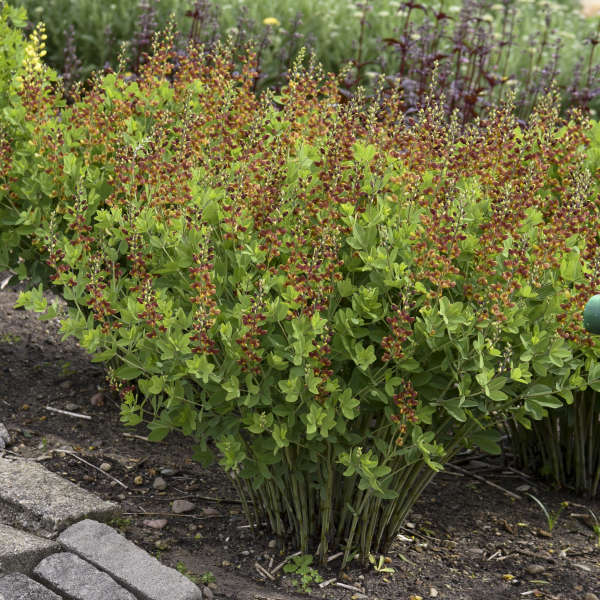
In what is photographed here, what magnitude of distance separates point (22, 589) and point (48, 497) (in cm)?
45

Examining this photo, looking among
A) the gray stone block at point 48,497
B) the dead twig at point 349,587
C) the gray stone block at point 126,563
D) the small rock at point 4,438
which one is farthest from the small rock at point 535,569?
the small rock at point 4,438

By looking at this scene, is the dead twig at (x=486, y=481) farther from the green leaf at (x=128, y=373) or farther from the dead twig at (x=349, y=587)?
the green leaf at (x=128, y=373)

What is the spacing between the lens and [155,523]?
332 cm

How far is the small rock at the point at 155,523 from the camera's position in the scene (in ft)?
10.8

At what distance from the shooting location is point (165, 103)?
4.00 meters

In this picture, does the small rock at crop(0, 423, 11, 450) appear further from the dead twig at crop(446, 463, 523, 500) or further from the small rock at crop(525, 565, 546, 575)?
the small rock at crop(525, 565, 546, 575)

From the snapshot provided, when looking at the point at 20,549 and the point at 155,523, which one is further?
the point at 155,523

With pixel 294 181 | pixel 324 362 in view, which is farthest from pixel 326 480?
pixel 294 181

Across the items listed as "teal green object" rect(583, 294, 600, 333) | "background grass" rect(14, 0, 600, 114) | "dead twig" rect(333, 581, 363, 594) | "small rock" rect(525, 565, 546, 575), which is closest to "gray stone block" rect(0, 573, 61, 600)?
"dead twig" rect(333, 581, 363, 594)

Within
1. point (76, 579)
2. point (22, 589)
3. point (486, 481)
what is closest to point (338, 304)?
point (76, 579)

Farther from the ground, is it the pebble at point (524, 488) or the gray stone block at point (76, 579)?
the gray stone block at point (76, 579)

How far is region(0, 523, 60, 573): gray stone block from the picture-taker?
2.85 metres

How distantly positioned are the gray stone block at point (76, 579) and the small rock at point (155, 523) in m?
0.41

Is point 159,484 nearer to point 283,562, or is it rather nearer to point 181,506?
point 181,506
